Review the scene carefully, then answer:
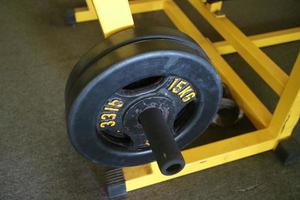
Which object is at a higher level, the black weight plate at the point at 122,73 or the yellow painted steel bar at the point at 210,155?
the black weight plate at the point at 122,73

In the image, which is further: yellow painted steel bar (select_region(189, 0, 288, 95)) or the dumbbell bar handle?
→ yellow painted steel bar (select_region(189, 0, 288, 95))

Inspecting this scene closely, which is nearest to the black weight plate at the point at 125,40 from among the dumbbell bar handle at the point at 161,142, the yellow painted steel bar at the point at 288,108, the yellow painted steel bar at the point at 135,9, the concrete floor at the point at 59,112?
the dumbbell bar handle at the point at 161,142

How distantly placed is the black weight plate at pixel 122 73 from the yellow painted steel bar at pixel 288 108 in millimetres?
387

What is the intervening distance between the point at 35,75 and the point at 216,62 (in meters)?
0.89

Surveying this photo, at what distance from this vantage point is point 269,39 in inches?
63.3

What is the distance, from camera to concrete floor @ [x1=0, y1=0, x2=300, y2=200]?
105 centimetres

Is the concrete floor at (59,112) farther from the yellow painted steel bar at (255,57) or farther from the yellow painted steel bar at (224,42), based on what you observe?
the yellow painted steel bar at (255,57)

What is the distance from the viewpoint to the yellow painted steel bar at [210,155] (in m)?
1.03

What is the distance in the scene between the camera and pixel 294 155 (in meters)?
1.11

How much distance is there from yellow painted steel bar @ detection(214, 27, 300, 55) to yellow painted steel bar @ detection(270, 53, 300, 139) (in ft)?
1.83

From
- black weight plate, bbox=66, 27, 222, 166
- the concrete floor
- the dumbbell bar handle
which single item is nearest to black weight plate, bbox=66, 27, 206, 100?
black weight plate, bbox=66, 27, 222, 166

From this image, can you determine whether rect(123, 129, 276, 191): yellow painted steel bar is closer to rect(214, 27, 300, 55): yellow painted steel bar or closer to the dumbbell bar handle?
the dumbbell bar handle

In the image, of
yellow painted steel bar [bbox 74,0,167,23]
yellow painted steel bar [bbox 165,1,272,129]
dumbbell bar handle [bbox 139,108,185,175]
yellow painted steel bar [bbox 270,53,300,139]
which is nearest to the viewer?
dumbbell bar handle [bbox 139,108,185,175]

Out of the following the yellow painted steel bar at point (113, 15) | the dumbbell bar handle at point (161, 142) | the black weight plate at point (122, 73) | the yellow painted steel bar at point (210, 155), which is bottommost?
the yellow painted steel bar at point (210, 155)
